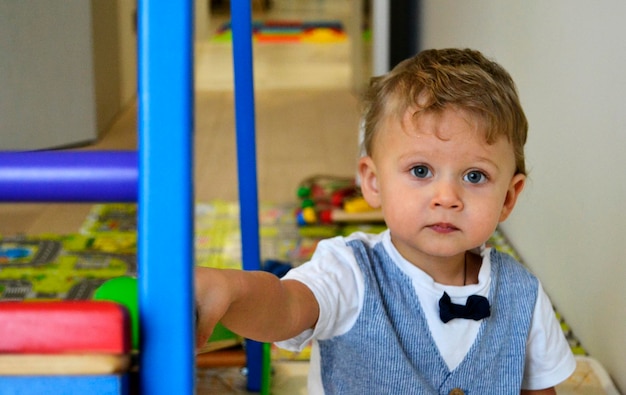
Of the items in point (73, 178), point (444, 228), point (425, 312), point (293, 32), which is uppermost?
point (73, 178)

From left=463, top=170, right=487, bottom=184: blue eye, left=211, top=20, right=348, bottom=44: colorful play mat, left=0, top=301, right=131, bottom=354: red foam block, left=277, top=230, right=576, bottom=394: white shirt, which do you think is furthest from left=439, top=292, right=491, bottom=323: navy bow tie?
left=211, top=20, right=348, bottom=44: colorful play mat

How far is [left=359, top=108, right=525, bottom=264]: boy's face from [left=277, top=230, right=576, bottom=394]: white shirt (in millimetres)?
64

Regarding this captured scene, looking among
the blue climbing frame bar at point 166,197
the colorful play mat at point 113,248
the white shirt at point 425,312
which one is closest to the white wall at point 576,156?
the colorful play mat at point 113,248

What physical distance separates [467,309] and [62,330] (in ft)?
1.78

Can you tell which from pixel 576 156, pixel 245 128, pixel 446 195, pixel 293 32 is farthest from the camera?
pixel 293 32

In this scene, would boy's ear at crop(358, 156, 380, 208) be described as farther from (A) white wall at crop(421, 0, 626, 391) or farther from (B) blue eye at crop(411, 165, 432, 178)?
(A) white wall at crop(421, 0, 626, 391)

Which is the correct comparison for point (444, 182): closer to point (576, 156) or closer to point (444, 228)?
point (444, 228)

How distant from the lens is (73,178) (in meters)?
0.62

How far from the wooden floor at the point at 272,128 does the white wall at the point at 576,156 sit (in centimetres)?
38

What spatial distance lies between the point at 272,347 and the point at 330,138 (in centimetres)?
157

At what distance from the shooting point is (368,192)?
0.92 m

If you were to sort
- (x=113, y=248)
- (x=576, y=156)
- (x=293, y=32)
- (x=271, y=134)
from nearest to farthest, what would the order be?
(x=576, y=156) < (x=113, y=248) < (x=271, y=134) < (x=293, y=32)

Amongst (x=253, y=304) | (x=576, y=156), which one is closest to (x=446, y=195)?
(x=253, y=304)

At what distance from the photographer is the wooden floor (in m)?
2.07
